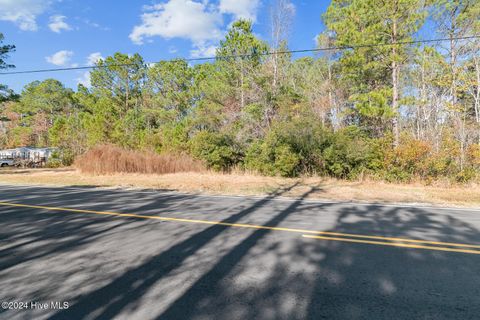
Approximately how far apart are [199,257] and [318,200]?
18.8 ft

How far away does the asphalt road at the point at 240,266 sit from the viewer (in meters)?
2.49

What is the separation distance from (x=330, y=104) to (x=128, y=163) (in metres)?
17.5

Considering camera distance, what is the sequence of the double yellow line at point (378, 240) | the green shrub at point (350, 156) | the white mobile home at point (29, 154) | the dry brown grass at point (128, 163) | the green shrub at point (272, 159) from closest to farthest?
the double yellow line at point (378, 240) < the green shrub at point (350, 156) < the green shrub at point (272, 159) < the dry brown grass at point (128, 163) < the white mobile home at point (29, 154)

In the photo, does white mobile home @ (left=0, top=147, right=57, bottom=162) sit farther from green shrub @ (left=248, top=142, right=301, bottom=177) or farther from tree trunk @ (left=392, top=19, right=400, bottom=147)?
tree trunk @ (left=392, top=19, right=400, bottom=147)

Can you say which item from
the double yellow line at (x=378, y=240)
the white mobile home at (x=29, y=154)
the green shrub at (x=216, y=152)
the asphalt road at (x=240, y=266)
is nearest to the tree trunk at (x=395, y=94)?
the asphalt road at (x=240, y=266)

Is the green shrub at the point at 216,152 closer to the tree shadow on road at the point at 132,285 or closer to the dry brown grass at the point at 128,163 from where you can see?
the dry brown grass at the point at 128,163

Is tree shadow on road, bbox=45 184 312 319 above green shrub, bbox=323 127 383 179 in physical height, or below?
below

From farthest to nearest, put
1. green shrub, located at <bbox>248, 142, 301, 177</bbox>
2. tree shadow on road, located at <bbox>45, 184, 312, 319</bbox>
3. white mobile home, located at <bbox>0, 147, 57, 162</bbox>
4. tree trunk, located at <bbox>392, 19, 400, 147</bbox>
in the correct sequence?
1. white mobile home, located at <bbox>0, 147, 57, 162</bbox>
2. green shrub, located at <bbox>248, 142, 301, 177</bbox>
3. tree trunk, located at <bbox>392, 19, 400, 147</bbox>
4. tree shadow on road, located at <bbox>45, 184, 312, 319</bbox>

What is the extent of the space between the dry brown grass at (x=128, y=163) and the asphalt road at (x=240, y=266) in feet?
40.9

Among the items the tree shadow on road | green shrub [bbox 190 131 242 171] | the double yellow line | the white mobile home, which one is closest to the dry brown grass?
green shrub [bbox 190 131 242 171]

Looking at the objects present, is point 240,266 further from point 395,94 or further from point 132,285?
point 395,94

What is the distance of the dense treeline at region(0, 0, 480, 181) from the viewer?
1414cm

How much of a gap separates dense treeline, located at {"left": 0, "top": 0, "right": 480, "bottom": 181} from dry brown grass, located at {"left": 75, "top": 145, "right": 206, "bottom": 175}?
1.54 m

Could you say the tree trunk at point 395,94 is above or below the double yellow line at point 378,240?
above
